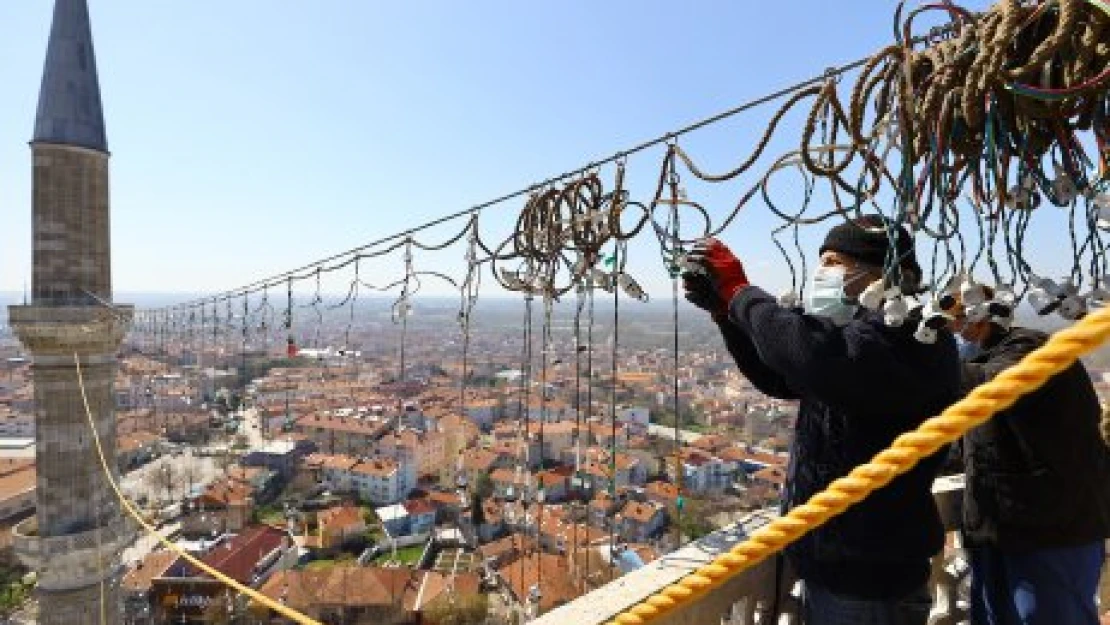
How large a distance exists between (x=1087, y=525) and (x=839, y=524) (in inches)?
24.7

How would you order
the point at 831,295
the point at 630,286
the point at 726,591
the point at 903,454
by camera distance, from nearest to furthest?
the point at 903,454
the point at 831,295
the point at 726,591
the point at 630,286

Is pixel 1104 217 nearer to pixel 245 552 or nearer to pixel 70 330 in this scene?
pixel 70 330

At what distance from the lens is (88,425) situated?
5.51m

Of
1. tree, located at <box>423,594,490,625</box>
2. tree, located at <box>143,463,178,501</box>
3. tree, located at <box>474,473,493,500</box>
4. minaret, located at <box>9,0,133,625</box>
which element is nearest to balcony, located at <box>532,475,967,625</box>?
minaret, located at <box>9,0,133,625</box>

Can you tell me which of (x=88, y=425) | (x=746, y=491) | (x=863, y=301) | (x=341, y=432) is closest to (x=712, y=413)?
(x=746, y=491)

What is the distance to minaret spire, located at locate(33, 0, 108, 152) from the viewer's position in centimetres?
528

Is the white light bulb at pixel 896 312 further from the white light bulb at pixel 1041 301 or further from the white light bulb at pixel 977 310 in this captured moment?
the white light bulb at pixel 1041 301

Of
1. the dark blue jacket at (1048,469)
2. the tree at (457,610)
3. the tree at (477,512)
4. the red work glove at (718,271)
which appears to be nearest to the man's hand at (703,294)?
the red work glove at (718,271)

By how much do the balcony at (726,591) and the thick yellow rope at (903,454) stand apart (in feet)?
2.18

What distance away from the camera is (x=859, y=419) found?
1.19 meters

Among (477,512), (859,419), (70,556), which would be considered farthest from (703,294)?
(477,512)

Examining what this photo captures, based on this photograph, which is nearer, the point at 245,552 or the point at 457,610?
the point at 457,610

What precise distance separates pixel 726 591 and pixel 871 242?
0.95 meters

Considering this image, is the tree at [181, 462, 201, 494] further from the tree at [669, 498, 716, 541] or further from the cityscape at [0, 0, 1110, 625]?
the tree at [669, 498, 716, 541]
